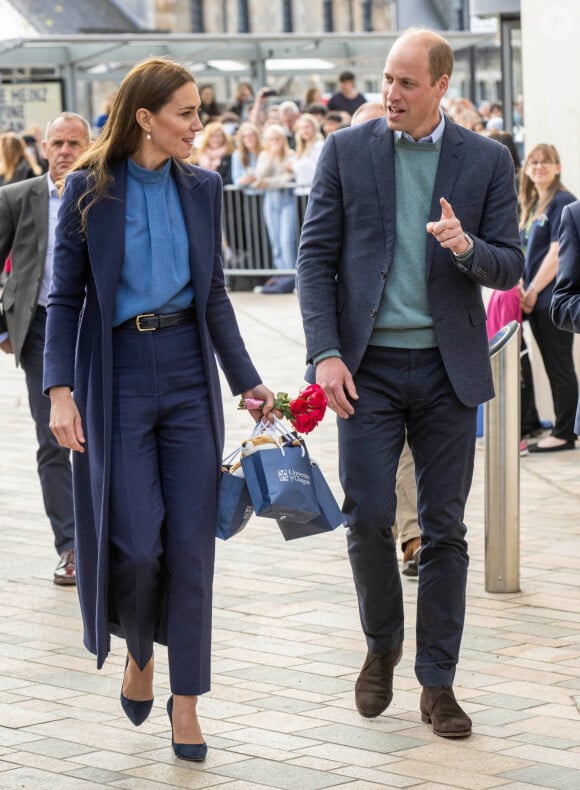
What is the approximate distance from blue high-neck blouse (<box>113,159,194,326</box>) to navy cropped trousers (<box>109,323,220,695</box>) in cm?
8

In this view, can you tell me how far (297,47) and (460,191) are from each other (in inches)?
827

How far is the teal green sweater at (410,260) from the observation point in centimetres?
486

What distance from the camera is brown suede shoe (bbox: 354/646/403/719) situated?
5.00 metres

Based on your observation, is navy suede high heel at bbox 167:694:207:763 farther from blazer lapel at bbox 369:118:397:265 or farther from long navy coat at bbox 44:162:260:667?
blazer lapel at bbox 369:118:397:265

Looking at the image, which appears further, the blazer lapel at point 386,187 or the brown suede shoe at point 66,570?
the brown suede shoe at point 66,570

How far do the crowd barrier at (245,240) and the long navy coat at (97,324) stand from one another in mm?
14523

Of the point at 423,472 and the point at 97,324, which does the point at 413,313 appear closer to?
the point at 423,472

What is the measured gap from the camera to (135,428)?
182 inches

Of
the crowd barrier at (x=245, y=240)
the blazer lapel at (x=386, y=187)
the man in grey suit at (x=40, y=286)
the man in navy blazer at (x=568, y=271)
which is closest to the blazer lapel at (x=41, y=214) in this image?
the man in grey suit at (x=40, y=286)

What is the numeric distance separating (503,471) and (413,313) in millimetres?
1840

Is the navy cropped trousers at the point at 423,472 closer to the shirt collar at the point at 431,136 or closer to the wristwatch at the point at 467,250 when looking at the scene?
the wristwatch at the point at 467,250

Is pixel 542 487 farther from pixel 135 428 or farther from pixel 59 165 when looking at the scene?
pixel 135 428

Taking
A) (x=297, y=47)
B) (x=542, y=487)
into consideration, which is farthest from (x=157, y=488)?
(x=297, y=47)

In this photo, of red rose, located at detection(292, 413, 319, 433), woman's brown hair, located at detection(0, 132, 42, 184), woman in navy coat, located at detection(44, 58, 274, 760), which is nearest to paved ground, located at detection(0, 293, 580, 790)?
woman in navy coat, located at detection(44, 58, 274, 760)
